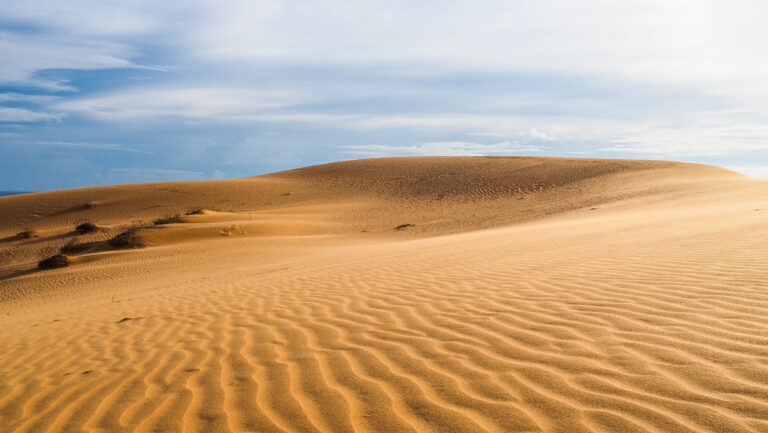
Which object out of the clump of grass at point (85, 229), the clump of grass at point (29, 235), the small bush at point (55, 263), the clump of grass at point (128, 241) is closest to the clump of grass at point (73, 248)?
the clump of grass at point (128, 241)

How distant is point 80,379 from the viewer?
4.38 metres

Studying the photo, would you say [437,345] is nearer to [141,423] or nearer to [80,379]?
[141,423]

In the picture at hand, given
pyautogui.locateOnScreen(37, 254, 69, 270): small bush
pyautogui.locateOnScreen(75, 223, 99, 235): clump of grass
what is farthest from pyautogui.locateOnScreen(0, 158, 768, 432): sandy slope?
pyautogui.locateOnScreen(75, 223, 99, 235): clump of grass

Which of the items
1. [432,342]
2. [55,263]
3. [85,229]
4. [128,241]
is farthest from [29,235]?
[432,342]

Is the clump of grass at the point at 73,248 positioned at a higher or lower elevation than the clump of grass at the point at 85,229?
lower

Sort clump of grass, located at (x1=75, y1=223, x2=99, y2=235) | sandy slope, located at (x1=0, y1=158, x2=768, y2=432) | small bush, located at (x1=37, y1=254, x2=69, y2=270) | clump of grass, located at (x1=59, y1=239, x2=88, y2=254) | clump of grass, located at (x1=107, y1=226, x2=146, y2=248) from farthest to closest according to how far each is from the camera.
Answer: clump of grass, located at (x1=75, y1=223, x2=99, y2=235), clump of grass, located at (x1=59, y1=239, x2=88, y2=254), clump of grass, located at (x1=107, y1=226, x2=146, y2=248), small bush, located at (x1=37, y1=254, x2=69, y2=270), sandy slope, located at (x1=0, y1=158, x2=768, y2=432)

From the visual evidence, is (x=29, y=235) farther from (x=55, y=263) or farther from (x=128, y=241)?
(x=55, y=263)

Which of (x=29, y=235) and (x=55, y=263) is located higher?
(x=29, y=235)

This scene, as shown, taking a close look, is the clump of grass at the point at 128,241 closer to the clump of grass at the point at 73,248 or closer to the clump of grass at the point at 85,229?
the clump of grass at the point at 73,248

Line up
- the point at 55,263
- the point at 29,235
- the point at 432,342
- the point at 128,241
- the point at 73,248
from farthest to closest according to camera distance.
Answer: the point at 29,235 → the point at 73,248 → the point at 128,241 → the point at 55,263 → the point at 432,342

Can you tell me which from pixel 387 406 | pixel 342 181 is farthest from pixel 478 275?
pixel 342 181

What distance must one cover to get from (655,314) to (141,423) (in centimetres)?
408

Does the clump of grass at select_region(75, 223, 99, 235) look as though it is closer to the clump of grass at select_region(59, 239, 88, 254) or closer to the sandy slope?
the clump of grass at select_region(59, 239, 88, 254)

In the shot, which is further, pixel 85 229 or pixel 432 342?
pixel 85 229
